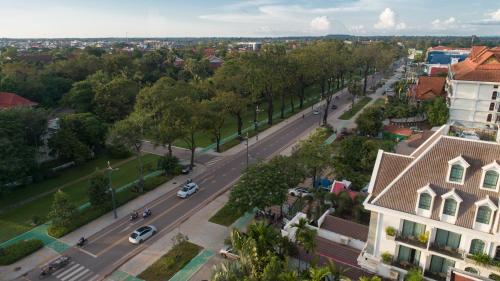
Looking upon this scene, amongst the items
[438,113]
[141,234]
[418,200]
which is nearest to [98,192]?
[141,234]

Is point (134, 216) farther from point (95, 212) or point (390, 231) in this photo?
point (390, 231)

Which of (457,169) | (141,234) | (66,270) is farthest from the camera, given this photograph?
(141,234)

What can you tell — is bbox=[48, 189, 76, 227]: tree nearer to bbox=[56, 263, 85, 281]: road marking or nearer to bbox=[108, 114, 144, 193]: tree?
bbox=[56, 263, 85, 281]: road marking

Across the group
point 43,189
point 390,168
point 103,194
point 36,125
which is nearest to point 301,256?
point 390,168

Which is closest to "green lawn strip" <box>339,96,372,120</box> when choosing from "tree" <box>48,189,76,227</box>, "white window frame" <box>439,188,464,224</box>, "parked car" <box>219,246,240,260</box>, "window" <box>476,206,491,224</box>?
"parked car" <box>219,246,240,260</box>

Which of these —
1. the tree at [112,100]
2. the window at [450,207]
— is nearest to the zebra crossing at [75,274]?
the window at [450,207]

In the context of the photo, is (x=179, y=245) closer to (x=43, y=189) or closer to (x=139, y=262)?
(x=139, y=262)
